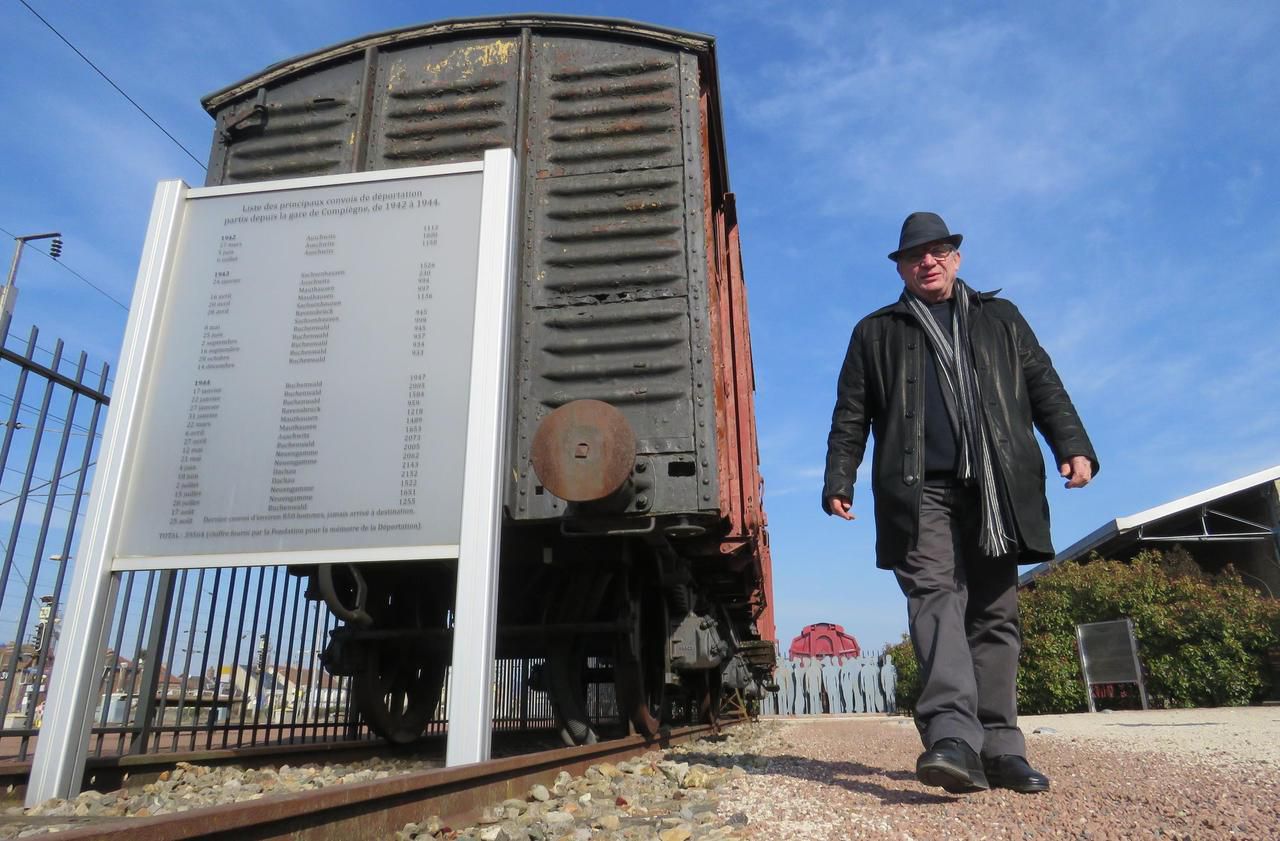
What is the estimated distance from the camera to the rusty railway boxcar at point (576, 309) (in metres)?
3.63

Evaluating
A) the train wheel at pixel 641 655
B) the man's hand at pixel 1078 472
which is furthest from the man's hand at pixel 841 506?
the train wheel at pixel 641 655

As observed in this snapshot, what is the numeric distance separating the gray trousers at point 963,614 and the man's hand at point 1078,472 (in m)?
0.33

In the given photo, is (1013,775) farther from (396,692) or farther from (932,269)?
(396,692)

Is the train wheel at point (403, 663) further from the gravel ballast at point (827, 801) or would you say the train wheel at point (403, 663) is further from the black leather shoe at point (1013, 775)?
the black leather shoe at point (1013, 775)

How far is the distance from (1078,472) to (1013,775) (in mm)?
966

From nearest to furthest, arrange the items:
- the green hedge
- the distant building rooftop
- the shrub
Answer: the green hedge → the distant building rooftop → the shrub

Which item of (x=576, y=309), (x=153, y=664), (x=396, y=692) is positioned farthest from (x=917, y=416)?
(x=153, y=664)

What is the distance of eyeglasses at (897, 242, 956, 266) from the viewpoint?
9.24ft

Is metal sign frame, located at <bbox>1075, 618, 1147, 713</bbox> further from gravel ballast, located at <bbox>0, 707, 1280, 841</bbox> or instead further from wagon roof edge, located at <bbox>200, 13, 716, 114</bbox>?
wagon roof edge, located at <bbox>200, 13, 716, 114</bbox>

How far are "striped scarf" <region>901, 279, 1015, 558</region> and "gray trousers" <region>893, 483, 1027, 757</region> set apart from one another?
9 centimetres

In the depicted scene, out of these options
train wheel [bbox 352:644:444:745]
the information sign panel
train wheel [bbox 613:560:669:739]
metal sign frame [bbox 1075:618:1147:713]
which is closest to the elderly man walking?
the information sign panel

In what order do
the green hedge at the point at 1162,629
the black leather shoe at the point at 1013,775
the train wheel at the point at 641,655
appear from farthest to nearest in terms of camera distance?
the green hedge at the point at 1162,629 < the train wheel at the point at 641,655 < the black leather shoe at the point at 1013,775

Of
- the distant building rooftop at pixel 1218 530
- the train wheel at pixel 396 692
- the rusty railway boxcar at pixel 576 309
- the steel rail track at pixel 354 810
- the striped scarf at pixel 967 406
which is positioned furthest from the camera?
the distant building rooftop at pixel 1218 530

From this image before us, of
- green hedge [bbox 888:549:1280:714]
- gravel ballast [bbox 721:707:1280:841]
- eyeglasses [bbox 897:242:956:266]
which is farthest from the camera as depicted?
green hedge [bbox 888:549:1280:714]
